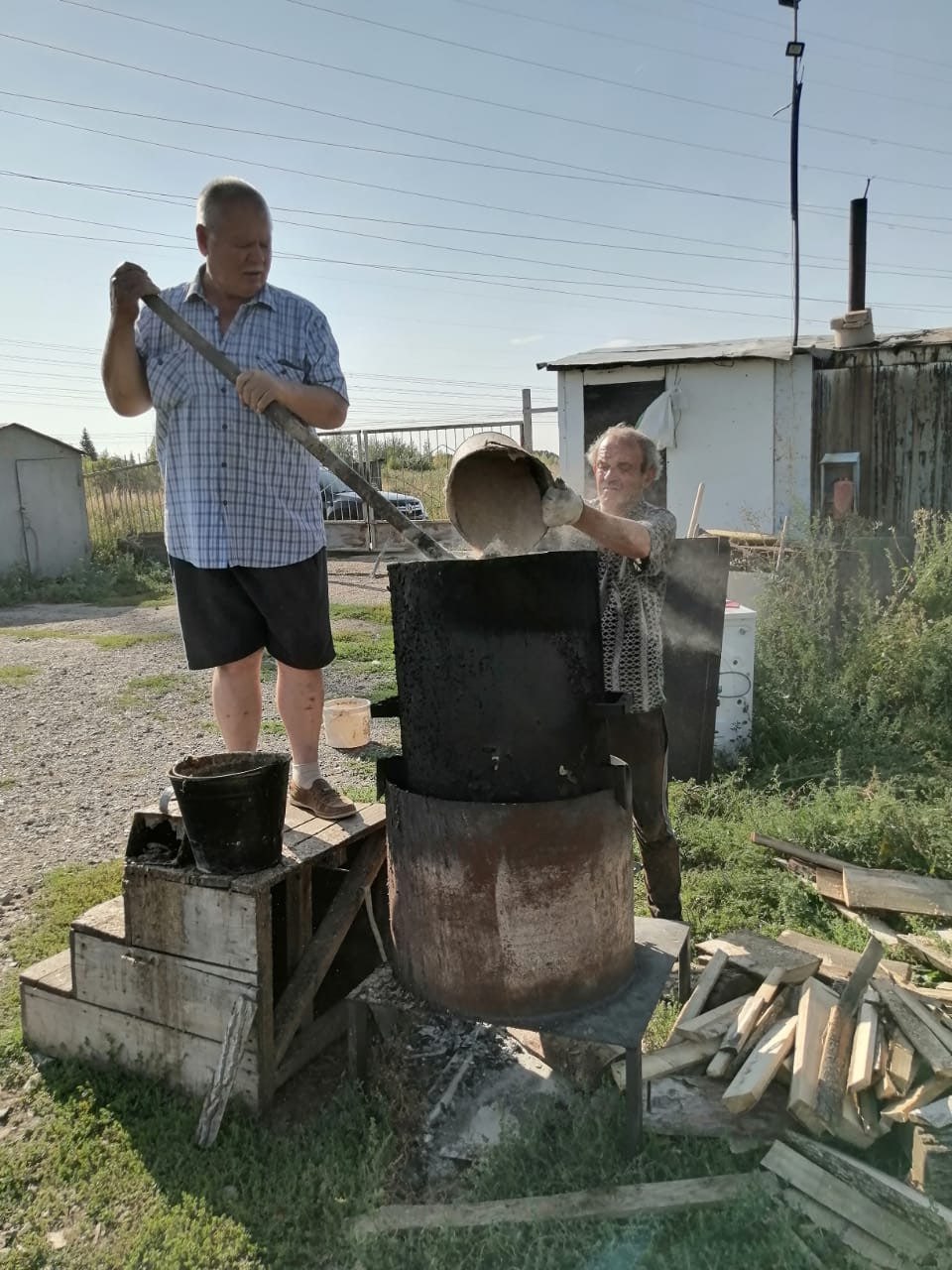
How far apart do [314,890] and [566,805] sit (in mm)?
1286

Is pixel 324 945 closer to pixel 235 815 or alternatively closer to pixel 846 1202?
pixel 235 815

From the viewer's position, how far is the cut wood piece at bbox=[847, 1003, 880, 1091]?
7.63 ft

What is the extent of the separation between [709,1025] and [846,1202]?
25.1 inches

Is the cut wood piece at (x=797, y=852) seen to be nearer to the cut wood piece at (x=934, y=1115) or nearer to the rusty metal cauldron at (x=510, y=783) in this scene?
the cut wood piece at (x=934, y=1115)

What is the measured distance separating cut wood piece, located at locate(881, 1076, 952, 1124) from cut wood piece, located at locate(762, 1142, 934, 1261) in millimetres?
285

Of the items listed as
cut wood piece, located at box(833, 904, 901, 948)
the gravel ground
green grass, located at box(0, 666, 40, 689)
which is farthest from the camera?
green grass, located at box(0, 666, 40, 689)

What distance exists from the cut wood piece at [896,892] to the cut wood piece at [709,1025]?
121cm

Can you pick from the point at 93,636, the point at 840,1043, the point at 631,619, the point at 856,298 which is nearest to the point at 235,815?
the point at 631,619

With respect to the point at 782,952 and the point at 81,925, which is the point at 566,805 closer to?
the point at 782,952

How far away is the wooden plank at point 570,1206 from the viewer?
205cm

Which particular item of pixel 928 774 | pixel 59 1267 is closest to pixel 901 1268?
pixel 59 1267

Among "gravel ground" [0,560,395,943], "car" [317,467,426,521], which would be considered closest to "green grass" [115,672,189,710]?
"gravel ground" [0,560,395,943]

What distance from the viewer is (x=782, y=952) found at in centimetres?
304

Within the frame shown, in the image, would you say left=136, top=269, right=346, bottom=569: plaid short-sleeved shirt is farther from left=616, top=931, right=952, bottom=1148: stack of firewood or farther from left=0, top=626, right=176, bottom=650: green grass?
left=0, top=626, right=176, bottom=650: green grass
